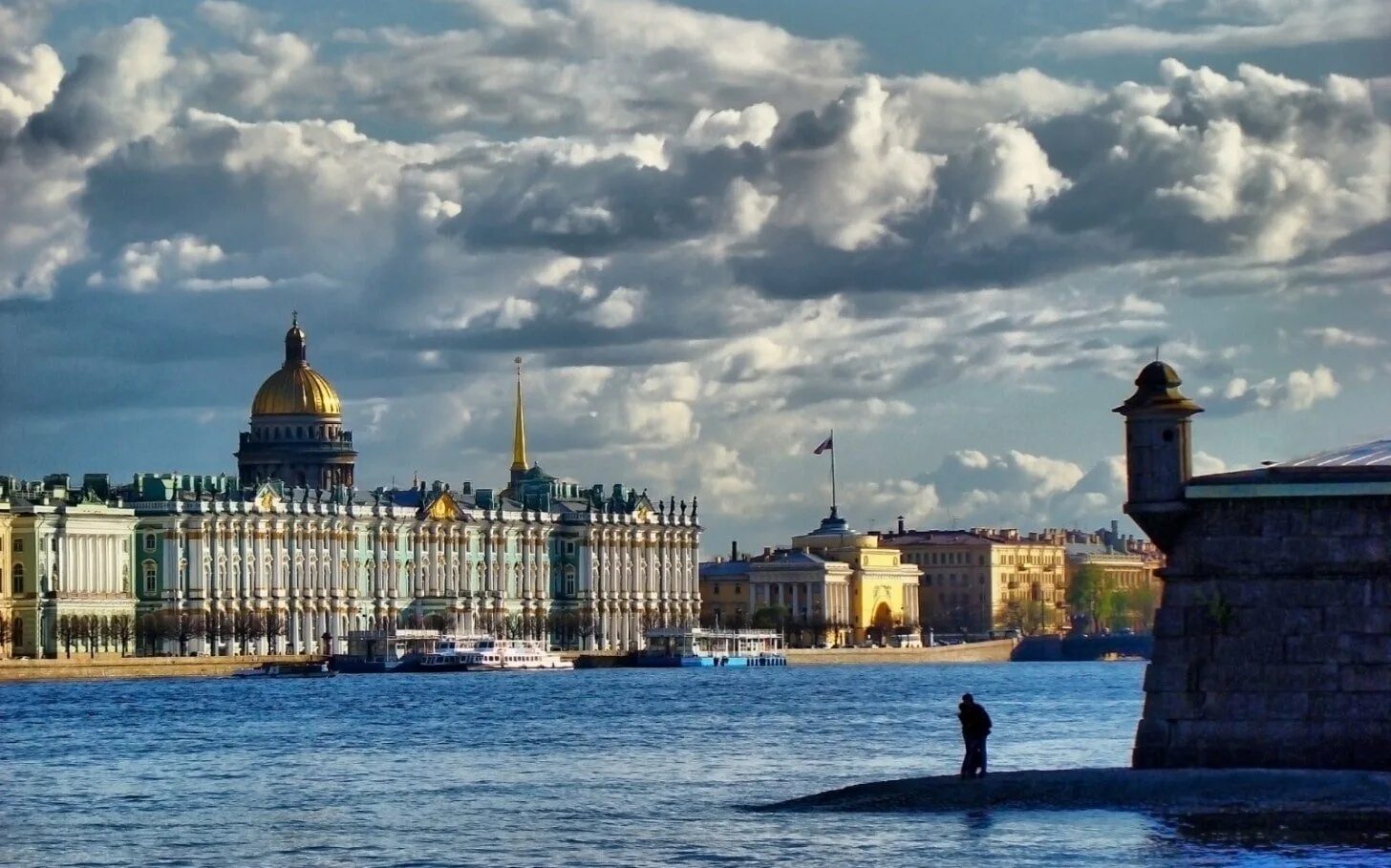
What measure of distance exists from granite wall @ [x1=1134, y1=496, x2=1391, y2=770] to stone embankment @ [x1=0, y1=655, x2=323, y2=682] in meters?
89.9

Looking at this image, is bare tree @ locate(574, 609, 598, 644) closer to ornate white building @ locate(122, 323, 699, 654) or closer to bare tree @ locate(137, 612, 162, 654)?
ornate white building @ locate(122, 323, 699, 654)

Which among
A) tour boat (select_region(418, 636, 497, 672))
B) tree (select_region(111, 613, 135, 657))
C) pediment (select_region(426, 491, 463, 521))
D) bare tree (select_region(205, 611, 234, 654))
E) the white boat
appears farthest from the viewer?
pediment (select_region(426, 491, 463, 521))

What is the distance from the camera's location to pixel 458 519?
180500mm

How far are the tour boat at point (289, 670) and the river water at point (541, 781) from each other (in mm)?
38122

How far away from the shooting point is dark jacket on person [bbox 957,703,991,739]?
37906 mm

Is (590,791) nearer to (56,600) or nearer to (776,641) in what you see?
(56,600)

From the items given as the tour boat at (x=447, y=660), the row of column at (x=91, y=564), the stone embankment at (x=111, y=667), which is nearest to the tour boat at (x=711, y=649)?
the tour boat at (x=447, y=660)

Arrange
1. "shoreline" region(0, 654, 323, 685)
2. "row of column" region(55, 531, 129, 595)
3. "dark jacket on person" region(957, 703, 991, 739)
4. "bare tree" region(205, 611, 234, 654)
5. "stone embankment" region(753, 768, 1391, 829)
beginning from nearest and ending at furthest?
"stone embankment" region(753, 768, 1391, 829) → "dark jacket on person" region(957, 703, 991, 739) → "shoreline" region(0, 654, 323, 685) → "row of column" region(55, 531, 129, 595) → "bare tree" region(205, 611, 234, 654)

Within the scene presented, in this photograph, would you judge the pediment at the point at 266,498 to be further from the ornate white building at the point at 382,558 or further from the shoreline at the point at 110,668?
the shoreline at the point at 110,668

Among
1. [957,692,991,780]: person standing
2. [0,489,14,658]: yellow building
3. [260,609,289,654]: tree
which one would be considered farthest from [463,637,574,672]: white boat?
[957,692,991,780]: person standing

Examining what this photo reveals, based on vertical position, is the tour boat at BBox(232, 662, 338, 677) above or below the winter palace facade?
below

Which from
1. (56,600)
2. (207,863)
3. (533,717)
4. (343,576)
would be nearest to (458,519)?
(343,576)

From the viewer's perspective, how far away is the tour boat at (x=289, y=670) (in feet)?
439

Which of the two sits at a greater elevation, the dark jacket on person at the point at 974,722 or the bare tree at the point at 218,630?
the bare tree at the point at 218,630
